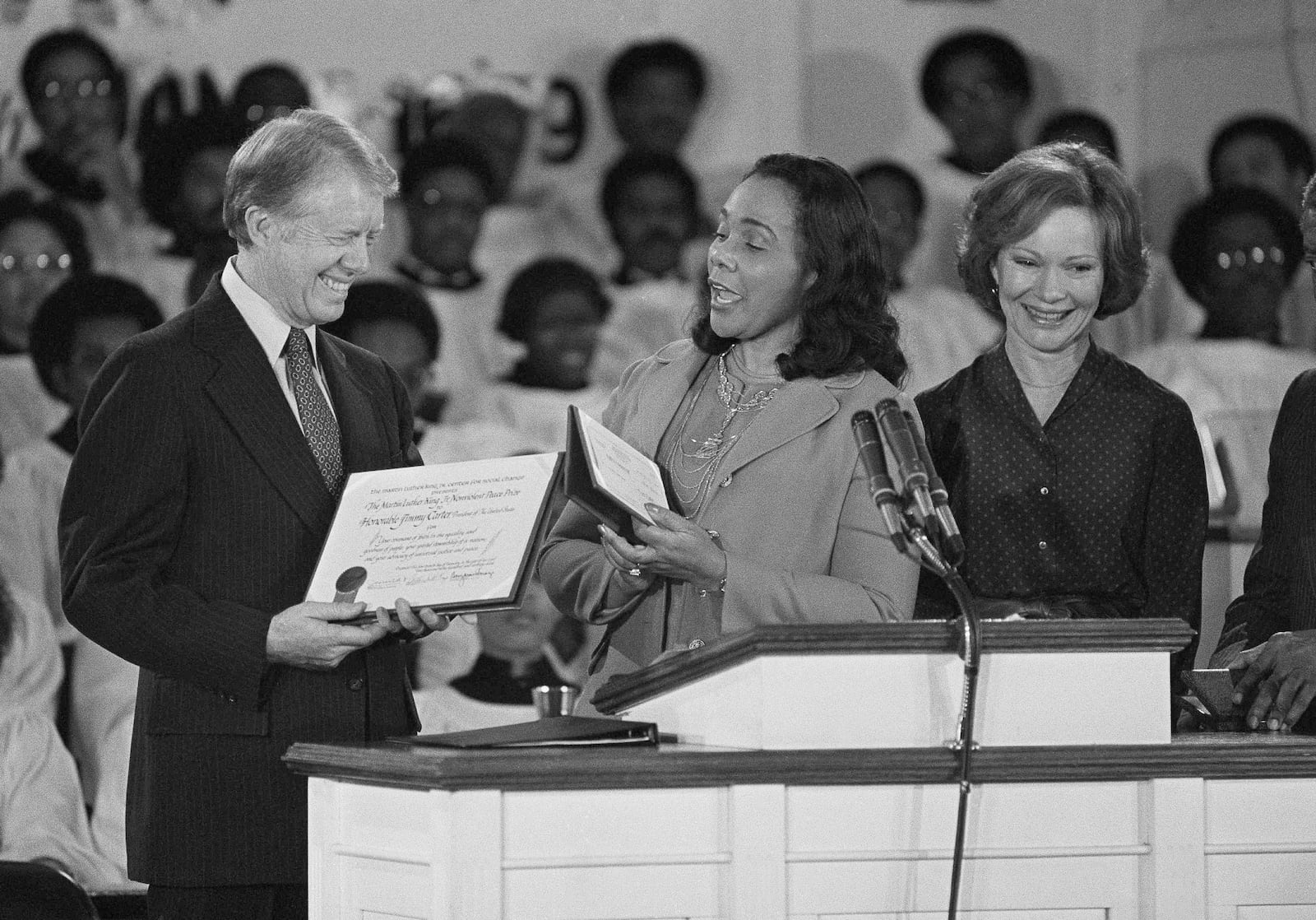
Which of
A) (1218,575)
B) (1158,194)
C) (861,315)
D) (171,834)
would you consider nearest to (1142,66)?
(1158,194)

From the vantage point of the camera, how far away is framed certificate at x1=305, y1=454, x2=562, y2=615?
2.41 m

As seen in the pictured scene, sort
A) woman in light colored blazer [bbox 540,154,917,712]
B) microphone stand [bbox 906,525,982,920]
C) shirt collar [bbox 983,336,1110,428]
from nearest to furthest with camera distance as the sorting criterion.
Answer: microphone stand [bbox 906,525,982,920], woman in light colored blazer [bbox 540,154,917,712], shirt collar [bbox 983,336,1110,428]

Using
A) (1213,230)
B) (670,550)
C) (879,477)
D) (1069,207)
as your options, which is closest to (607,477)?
(670,550)

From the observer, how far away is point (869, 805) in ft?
6.95

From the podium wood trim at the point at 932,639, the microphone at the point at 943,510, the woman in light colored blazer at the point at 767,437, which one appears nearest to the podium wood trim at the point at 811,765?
the podium wood trim at the point at 932,639

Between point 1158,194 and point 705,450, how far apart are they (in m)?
4.01

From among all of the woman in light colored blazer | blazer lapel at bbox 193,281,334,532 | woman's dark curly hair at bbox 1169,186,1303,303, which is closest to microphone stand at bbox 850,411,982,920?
the woman in light colored blazer

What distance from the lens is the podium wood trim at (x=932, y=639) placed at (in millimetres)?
2107

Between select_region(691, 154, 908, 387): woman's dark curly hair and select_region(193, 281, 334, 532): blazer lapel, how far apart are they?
0.77 meters

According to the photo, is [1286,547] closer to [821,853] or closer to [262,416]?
[821,853]

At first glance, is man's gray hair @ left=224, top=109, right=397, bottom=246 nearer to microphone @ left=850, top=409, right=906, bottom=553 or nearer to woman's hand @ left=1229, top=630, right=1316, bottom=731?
microphone @ left=850, top=409, right=906, bottom=553

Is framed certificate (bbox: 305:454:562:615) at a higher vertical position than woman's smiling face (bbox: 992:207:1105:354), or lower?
lower

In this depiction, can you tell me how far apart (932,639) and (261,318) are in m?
1.16

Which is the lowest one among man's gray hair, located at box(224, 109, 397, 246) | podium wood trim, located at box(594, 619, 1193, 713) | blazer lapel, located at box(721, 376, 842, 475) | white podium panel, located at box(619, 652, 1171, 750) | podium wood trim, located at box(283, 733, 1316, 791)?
podium wood trim, located at box(283, 733, 1316, 791)
